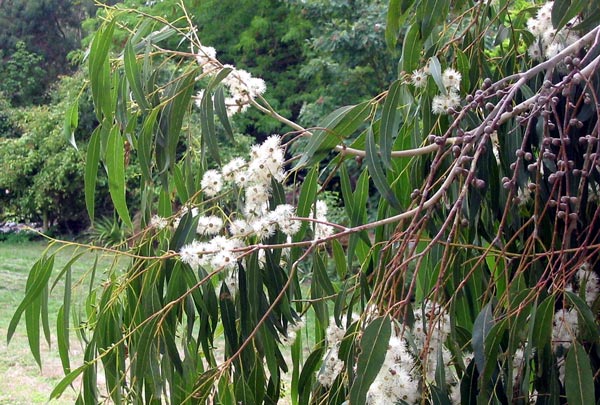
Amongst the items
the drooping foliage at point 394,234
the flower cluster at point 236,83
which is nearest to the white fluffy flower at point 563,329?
the drooping foliage at point 394,234

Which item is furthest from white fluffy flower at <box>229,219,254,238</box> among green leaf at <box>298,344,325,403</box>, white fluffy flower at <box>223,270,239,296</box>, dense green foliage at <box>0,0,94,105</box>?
dense green foliage at <box>0,0,94,105</box>

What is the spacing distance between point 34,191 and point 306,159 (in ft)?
31.8

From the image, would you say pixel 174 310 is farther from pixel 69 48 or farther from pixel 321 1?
pixel 69 48

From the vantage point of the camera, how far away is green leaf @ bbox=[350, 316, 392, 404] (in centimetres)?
87

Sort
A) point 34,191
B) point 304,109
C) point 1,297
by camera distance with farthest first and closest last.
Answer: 1. point 34,191
2. point 304,109
3. point 1,297

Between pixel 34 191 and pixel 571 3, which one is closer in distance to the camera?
pixel 571 3

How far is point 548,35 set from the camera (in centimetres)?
121

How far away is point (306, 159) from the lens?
3.74ft

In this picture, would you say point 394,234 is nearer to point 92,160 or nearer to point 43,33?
point 92,160

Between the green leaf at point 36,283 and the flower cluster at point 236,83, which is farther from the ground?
the flower cluster at point 236,83

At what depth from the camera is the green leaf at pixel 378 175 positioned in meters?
1.12

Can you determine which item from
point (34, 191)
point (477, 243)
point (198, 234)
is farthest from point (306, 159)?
point (34, 191)

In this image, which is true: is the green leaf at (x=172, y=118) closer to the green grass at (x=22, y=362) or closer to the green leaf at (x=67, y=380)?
the green leaf at (x=67, y=380)

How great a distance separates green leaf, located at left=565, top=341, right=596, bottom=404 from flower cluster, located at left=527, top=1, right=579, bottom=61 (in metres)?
0.50
